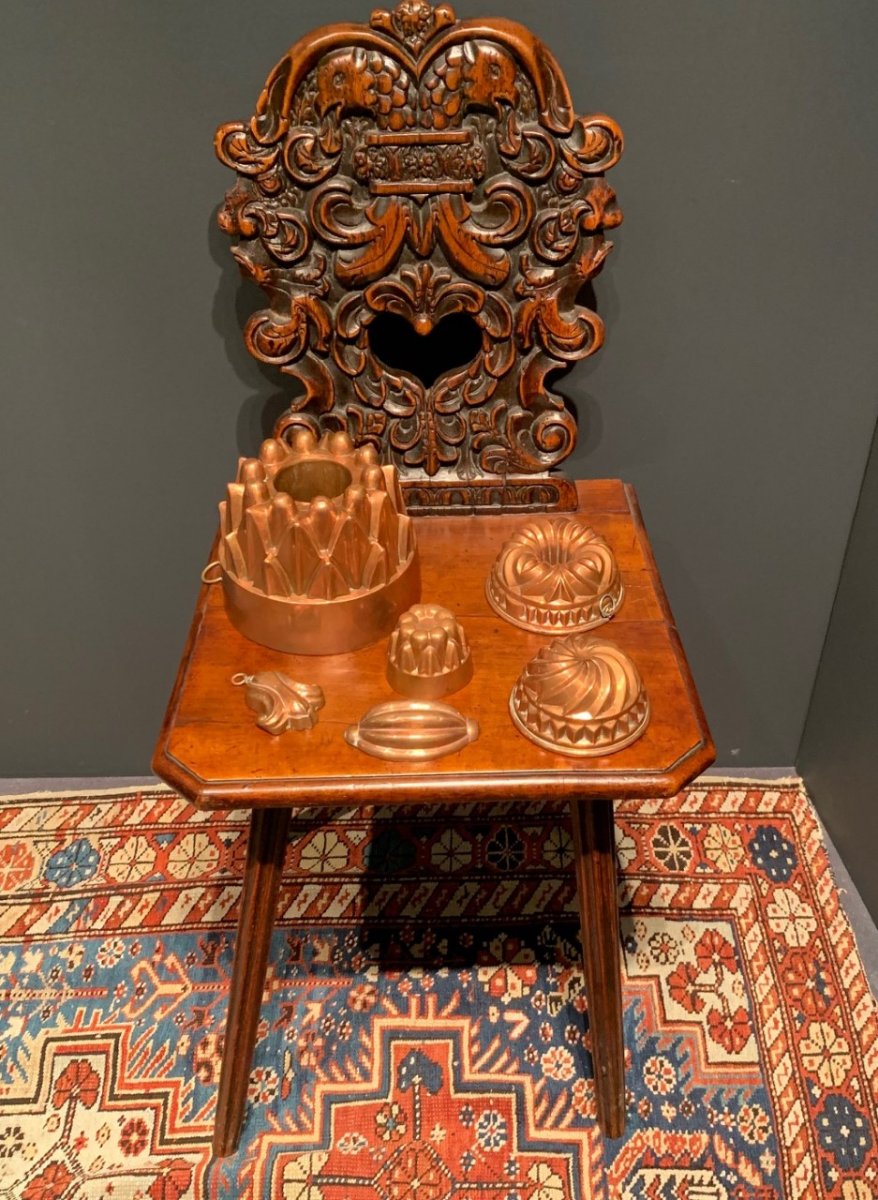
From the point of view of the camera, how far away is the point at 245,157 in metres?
0.96

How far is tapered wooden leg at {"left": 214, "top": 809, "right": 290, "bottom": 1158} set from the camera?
41.8 inches

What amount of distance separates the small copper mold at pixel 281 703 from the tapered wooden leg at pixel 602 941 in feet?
1.11

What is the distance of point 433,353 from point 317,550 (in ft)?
1.28

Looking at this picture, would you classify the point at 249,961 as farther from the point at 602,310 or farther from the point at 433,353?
the point at 602,310

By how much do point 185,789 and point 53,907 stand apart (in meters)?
0.85

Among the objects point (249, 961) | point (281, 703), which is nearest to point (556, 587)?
point (281, 703)

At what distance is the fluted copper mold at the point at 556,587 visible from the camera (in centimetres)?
105

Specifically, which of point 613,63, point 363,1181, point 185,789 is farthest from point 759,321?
point 363,1181

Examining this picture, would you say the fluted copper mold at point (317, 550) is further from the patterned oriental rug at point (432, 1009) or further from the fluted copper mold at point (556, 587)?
the patterned oriental rug at point (432, 1009)

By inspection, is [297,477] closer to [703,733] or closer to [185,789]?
[185,789]

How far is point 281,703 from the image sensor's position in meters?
0.94

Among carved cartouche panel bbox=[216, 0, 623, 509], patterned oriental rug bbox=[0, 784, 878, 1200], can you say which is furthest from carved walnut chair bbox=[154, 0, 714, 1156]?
patterned oriental rug bbox=[0, 784, 878, 1200]

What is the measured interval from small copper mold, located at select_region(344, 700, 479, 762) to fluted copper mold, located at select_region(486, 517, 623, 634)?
177 millimetres

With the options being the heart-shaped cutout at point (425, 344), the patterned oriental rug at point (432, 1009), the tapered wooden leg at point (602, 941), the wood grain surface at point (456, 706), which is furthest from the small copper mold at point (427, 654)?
the patterned oriental rug at point (432, 1009)
